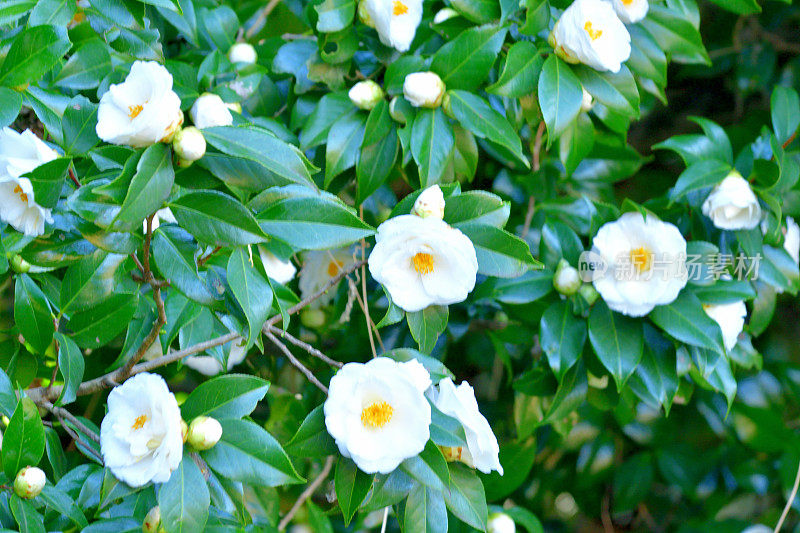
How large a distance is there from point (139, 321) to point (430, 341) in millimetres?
419

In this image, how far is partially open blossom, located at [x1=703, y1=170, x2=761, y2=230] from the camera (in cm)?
129

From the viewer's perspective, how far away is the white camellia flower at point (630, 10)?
1188 millimetres

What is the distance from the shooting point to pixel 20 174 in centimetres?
85

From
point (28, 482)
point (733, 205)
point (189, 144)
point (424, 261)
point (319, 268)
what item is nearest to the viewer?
point (189, 144)

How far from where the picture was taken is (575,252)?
4.11 feet

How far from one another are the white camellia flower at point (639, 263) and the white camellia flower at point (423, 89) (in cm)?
32

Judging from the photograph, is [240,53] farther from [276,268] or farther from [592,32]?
[592,32]

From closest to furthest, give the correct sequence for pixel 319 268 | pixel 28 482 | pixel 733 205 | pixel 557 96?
pixel 28 482 < pixel 557 96 < pixel 733 205 < pixel 319 268

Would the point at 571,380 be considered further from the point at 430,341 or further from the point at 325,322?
the point at 325,322

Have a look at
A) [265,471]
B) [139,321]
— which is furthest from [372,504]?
[139,321]

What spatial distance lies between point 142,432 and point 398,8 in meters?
0.71

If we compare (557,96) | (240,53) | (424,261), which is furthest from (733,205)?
(240,53)

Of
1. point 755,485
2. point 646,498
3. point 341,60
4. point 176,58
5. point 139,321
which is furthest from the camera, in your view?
point 646,498

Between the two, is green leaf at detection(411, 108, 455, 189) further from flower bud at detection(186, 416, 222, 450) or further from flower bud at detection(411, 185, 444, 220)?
flower bud at detection(186, 416, 222, 450)
